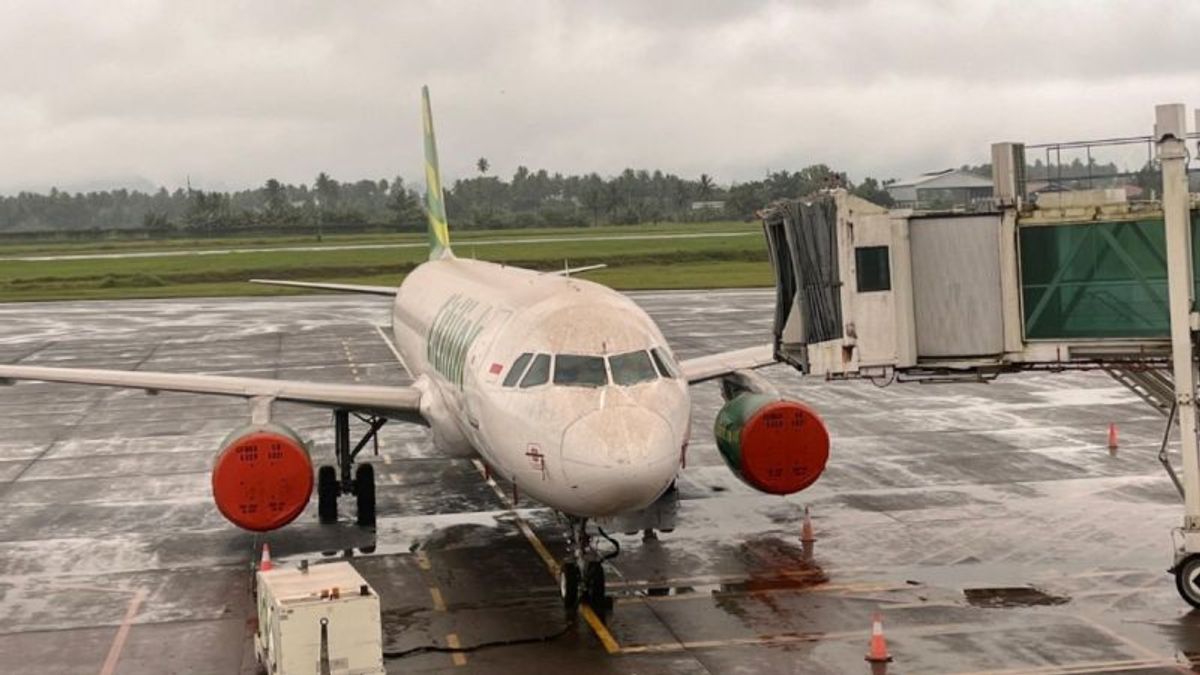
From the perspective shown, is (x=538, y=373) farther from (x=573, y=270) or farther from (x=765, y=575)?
(x=573, y=270)

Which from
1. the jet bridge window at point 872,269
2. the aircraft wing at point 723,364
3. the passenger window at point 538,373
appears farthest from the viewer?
the aircraft wing at point 723,364

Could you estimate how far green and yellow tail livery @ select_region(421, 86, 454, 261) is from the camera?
140ft

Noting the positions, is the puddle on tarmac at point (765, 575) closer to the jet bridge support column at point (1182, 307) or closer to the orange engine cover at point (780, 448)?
the orange engine cover at point (780, 448)

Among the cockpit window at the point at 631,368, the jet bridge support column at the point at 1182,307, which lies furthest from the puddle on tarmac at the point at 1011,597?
the cockpit window at the point at 631,368

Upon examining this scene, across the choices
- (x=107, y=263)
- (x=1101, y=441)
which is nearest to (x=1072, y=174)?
(x=1101, y=441)

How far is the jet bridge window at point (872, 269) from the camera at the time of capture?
68.2ft

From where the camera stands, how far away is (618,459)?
1789 centimetres

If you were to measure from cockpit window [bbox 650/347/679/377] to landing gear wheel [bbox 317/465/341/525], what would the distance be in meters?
10.0

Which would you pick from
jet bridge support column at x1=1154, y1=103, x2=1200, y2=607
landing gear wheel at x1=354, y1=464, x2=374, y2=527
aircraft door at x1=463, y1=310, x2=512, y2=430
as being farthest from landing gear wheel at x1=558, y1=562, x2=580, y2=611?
jet bridge support column at x1=1154, y1=103, x2=1200, y2=607

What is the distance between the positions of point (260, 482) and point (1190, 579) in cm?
1379

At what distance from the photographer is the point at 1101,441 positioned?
3428 cm

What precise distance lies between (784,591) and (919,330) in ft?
14.6

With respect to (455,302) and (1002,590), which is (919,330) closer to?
(1002,590)

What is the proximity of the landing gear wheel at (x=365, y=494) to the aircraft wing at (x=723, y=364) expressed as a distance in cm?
633
